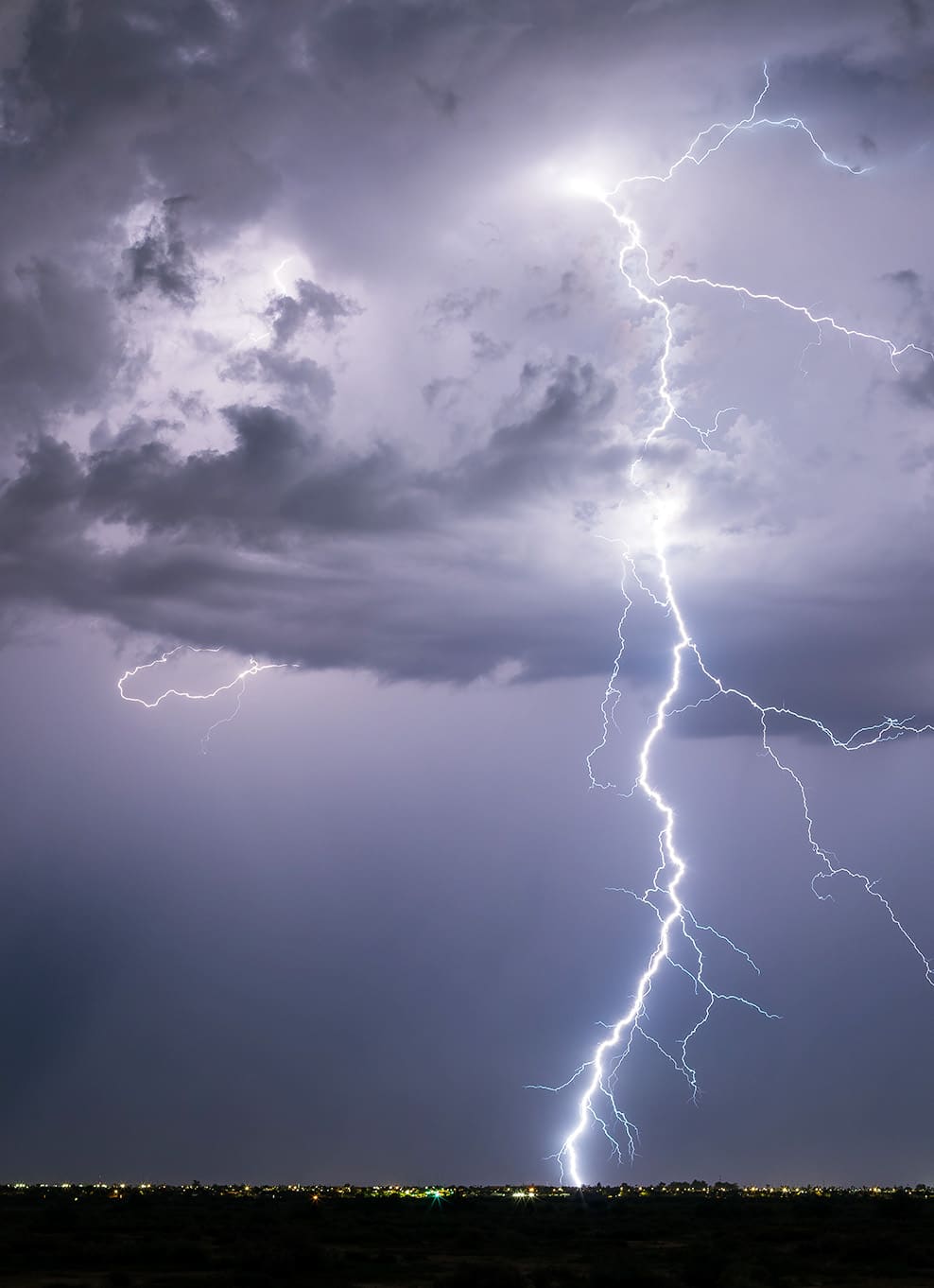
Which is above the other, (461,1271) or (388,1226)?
(388,1226)

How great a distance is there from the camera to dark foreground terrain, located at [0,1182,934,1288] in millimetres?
27750

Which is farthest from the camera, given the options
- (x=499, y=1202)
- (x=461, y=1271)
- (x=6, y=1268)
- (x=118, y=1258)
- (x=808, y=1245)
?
(x=499, y=1202)

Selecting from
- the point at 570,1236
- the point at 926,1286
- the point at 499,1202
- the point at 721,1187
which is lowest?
the point at 926,1286

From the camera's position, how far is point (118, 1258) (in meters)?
33.3

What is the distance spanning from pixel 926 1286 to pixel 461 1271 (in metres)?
8.93

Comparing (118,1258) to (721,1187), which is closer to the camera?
(118,1258)

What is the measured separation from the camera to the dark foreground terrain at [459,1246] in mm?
27750

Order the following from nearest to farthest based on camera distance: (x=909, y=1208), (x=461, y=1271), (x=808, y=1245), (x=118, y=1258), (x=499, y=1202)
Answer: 1. (x=461, y=1271)
2. (x=118, y=1258)
3. (x=808, y=1245)
4. (x=909, y=1208)
5. (x=499, y=1202)

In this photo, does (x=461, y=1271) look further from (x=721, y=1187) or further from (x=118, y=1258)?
(x=721, y=1187)

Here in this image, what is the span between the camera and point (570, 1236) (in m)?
43.2

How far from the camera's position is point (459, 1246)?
3897cm

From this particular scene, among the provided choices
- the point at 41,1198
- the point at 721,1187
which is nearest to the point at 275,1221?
the point at 41,1198

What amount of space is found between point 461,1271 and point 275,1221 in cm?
2091

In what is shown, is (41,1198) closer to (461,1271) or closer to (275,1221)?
A: (275,1221)
